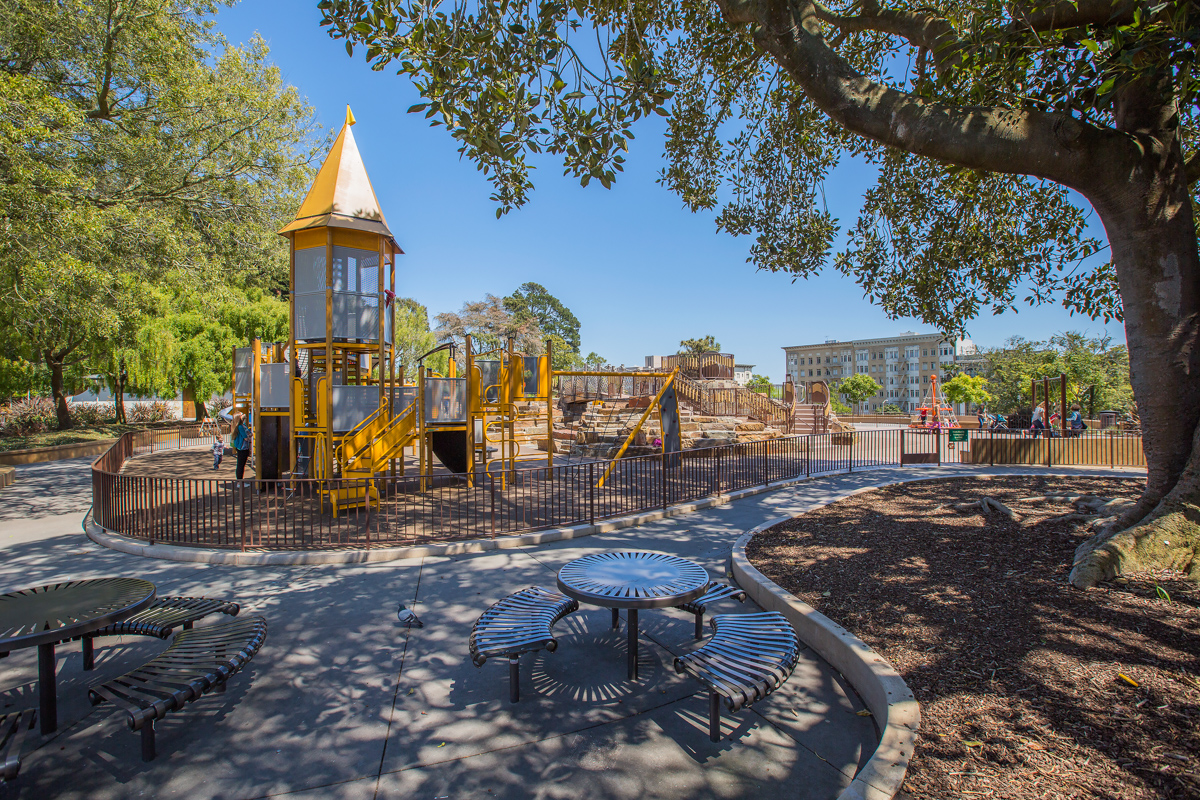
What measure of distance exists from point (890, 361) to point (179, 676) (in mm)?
126391

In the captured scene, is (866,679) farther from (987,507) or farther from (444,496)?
(444,496)

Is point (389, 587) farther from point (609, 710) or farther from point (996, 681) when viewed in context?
point (996, 681)

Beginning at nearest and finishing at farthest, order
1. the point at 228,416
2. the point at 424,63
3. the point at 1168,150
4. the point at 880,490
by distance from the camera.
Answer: the point at 1168,150 < the point at 424,63 < the point at 880,490 < the point at 228,416

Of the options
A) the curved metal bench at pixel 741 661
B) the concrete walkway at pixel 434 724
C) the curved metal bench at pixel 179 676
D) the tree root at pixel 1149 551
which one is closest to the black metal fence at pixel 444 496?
the concrete walkway at pixel 434 724

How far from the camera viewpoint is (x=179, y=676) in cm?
350

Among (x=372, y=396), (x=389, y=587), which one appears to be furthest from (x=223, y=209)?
(x=389, y=587)

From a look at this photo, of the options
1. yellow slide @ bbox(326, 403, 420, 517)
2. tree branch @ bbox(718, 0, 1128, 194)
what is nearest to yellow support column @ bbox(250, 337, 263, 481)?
yellow slide @ bbox(326, 403, 420, 517)

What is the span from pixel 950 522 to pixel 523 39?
325 inches

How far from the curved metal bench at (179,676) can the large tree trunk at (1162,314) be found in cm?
692

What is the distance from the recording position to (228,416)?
20109 mm

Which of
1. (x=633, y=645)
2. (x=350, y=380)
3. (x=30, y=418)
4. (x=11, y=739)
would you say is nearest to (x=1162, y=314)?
(x=633, y=645)

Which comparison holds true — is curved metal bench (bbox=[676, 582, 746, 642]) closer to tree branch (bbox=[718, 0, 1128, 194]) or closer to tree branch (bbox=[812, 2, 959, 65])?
tree branch (bbox=[718, 0, 1128, 194])

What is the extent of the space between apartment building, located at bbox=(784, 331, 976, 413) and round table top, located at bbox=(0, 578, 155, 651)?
10810 centimetres

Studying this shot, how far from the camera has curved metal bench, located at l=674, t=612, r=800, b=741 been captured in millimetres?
3363
